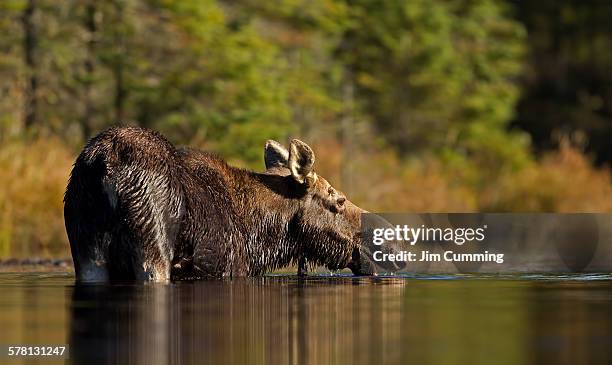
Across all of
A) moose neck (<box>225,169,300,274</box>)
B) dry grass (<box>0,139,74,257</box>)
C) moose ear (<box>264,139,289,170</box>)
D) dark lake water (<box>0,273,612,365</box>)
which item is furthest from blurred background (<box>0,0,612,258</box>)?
dark lake water (<box>0,273,612,365</box>)

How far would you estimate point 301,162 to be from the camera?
653 inches

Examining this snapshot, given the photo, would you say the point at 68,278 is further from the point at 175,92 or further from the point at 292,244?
the point at 175,92

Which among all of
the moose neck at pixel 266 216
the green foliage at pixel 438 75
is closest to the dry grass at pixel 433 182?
the green foliage at pixel 438 75

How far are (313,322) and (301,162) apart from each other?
5.10 meters

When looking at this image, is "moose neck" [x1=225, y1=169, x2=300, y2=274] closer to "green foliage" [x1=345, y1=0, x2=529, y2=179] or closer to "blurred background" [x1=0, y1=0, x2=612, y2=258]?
"blurred background" [x1=0, y1=0, x2=612, y2=258]

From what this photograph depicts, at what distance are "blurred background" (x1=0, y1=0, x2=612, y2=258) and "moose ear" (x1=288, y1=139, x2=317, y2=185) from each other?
924cm

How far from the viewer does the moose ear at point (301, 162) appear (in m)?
16.4

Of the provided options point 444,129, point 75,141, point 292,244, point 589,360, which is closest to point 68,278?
point 292,244

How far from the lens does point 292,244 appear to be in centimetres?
1691

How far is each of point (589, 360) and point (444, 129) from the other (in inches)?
1883

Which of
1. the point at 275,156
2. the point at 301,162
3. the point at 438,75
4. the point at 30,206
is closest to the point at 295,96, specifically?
the point at 438,75

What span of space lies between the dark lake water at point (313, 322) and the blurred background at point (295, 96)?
10743mm

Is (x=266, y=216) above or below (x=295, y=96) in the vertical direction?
below

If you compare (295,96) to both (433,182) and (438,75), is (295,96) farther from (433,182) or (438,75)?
(438,75)
